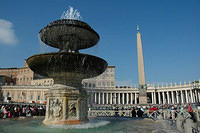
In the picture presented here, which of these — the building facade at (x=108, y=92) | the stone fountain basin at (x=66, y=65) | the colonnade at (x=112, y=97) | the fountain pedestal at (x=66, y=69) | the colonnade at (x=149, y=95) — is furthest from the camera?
the colonnade at (x=112, y=97)

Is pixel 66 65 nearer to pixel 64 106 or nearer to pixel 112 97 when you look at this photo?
pixel 64 106

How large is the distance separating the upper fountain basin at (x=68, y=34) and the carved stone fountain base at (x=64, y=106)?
9.16 feet

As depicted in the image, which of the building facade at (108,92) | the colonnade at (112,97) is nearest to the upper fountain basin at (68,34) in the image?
the building facade at (108,92)

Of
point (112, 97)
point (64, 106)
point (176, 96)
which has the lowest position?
point (112, 97)

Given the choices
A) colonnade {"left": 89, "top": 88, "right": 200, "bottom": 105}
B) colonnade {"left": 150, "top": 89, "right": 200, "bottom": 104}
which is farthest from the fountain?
colonnade {"left": 150, "top": 89, "right": 200, "bottom": 104}

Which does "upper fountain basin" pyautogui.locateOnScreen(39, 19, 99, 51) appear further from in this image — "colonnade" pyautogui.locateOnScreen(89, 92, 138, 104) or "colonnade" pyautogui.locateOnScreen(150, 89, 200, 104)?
"colonnade" pyautogui.locateOnScreen(89, 92, 138, 104)

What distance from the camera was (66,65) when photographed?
8367 millimetres

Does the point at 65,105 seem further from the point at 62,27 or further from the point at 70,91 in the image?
the point at 62,27

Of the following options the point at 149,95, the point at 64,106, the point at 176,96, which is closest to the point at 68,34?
the point at 64,106

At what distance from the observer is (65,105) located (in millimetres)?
8359

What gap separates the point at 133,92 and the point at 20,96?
46.4 m

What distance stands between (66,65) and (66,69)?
11.9 inches

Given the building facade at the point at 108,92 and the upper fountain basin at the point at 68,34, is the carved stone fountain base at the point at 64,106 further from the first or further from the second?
the building facade at the point at 108,92

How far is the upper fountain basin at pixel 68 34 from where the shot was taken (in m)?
8.95
